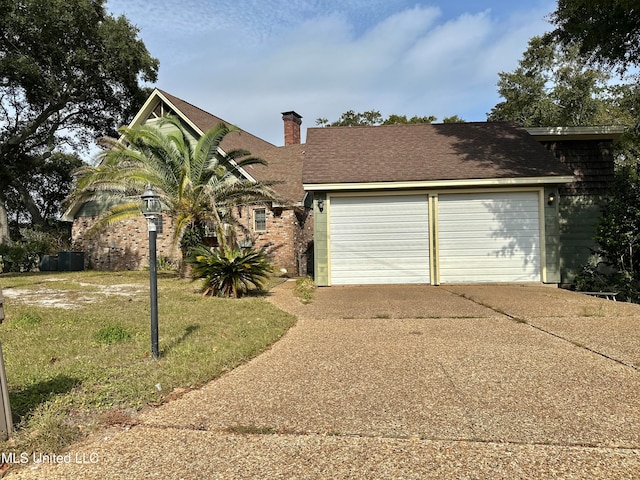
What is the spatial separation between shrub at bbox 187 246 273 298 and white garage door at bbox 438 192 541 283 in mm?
5212

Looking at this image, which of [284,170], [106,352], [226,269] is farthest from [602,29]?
[106,352]

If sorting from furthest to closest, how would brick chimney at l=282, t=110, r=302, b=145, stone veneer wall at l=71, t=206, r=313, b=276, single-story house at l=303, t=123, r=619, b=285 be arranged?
brick chimney at l=282, t=110, r=302, b=145, stone veneer wall at l=71, t=206, r=313, b=276, single-story house at l=303, t=123, r=619, b=285

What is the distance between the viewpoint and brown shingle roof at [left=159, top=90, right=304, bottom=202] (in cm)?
1783

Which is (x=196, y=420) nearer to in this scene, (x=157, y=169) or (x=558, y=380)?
(x=558, y=380)

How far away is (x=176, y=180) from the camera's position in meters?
13.3

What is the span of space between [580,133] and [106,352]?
14.0 meters

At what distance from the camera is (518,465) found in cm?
261

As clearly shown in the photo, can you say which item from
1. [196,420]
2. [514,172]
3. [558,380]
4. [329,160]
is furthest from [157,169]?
[558,380]

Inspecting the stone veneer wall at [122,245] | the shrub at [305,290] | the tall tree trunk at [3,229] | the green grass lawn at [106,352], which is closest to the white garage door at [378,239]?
the shrub at [305,290]

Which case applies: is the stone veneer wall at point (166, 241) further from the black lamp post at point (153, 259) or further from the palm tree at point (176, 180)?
the black lamp post at point (153, 259)

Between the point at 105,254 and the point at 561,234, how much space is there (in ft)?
58.8

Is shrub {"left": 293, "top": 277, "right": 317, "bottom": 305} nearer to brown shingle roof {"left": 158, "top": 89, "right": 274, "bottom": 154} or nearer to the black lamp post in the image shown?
the black lamp post

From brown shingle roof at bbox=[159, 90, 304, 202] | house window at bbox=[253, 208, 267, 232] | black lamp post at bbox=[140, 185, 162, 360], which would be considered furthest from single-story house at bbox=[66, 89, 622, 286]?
black lamp post at bbox=[140, 185, 162, 360]

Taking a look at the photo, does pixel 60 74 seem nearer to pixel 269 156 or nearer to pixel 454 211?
pixel 269 156
